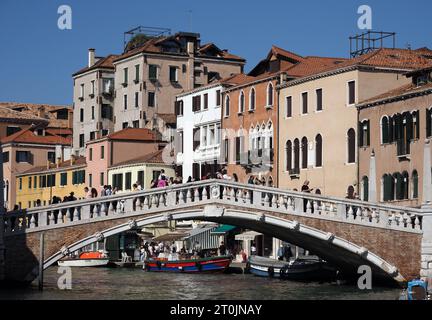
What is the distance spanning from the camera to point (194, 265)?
43.2 metres

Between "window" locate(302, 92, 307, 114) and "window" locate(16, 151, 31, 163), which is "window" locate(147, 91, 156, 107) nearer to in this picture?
"window" locate(16, 151, 31, 163)

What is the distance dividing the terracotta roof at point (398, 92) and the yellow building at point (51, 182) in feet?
80.8

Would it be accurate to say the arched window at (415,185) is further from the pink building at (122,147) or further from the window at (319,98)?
the pink building at (122,147)

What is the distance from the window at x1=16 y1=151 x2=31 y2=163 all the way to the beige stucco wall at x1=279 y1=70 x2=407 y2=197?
2745 cm

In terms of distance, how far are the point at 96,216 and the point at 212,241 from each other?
2295cm

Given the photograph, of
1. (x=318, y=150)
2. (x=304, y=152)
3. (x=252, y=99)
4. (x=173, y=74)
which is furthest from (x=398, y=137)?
(x=173, y=74)

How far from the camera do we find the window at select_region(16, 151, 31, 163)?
6997 centimetres

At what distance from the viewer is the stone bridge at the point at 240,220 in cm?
2883

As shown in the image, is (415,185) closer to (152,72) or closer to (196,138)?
(196,138)

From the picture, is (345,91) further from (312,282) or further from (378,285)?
(378,285)

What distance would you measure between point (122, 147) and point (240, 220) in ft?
97.2

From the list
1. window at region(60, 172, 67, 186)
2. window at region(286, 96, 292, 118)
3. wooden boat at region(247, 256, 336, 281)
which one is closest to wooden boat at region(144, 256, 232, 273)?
wooden boat at region(247, 256, 336, 281)

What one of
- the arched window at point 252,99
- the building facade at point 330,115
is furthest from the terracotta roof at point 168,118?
the building facade at point 330,115
